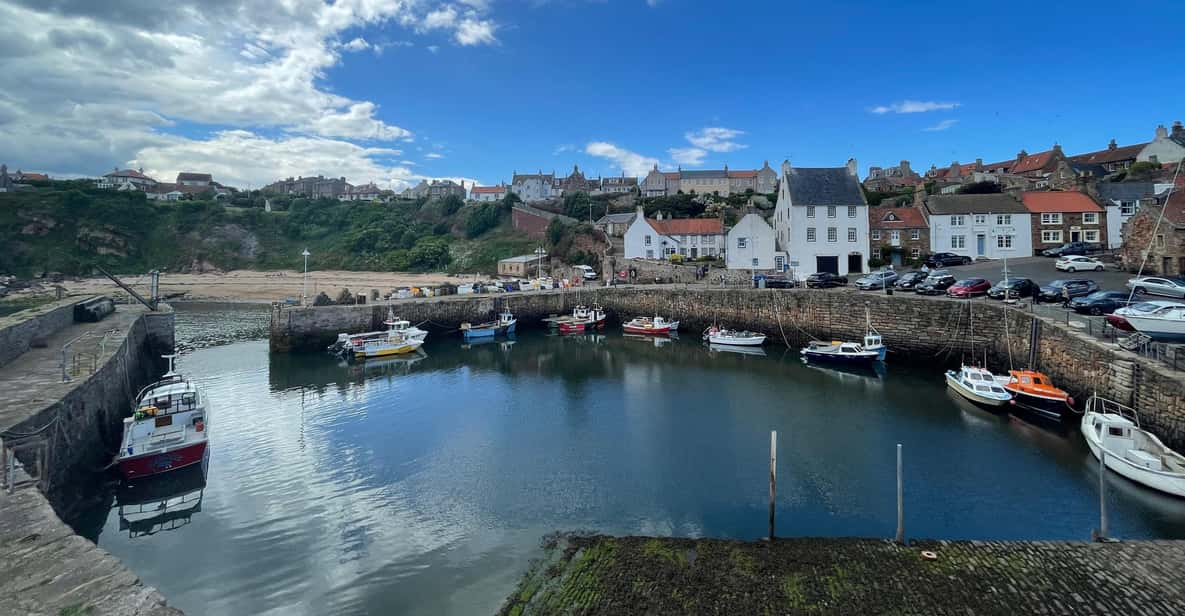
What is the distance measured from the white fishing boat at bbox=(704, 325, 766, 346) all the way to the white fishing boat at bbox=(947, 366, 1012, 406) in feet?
38.2

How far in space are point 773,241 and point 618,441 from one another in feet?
101

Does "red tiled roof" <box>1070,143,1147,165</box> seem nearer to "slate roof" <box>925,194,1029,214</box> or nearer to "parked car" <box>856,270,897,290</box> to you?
"slate roof" <box>925,194,1029,214</box>

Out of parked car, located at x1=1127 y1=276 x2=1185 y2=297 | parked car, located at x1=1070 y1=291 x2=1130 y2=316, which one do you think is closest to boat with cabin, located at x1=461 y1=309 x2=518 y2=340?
parked car, located at x1=1070 y1=291 x2=1130 y2=316

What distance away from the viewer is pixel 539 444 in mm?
17844

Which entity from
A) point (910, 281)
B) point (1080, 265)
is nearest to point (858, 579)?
point (910, 281)

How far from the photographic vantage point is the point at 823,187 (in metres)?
41.5

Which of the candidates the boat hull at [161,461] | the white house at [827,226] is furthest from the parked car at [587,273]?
the boat hull at [161,461]

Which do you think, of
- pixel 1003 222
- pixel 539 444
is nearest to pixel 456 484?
pixel 539 444

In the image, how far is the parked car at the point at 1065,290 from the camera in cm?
2509

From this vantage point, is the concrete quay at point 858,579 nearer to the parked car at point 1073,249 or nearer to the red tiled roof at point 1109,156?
the parked car at point 1073,249

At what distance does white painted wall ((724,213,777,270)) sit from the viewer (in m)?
43.7

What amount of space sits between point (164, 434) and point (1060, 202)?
55.4 m

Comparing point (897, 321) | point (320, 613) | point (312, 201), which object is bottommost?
point (320, 613)

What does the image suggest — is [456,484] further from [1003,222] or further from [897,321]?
[1003,222]
